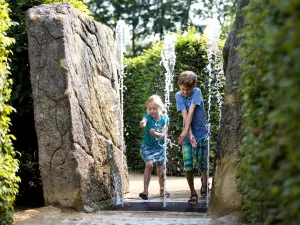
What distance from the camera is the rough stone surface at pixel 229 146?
461 cm

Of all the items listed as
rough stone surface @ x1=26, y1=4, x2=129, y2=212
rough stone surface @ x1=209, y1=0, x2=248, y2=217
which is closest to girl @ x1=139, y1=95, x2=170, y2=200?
rough stone surface @ x1=26, y1=4, x2=129, y2=212

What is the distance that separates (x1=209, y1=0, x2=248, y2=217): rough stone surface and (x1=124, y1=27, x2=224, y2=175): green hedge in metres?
4.53

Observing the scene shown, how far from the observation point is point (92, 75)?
19.1 ft

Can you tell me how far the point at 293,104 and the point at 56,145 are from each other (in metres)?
3.67

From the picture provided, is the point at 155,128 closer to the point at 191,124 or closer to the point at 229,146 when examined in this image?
the point at 191,124

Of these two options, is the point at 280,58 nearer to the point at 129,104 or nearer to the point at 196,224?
the point at 196,224

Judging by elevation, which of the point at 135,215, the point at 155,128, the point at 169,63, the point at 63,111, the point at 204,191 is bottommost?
the point at 135,215

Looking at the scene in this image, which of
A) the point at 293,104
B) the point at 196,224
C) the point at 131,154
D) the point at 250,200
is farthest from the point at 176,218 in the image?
the point at 131,154

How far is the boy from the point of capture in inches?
230

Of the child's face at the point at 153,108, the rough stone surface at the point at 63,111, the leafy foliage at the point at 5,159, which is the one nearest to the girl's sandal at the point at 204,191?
the child's face at the point at 153,108

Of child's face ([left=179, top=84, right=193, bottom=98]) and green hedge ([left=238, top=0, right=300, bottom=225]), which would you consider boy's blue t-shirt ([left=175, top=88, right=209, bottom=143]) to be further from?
green hedge ([left=238, top=0, right=300, bottom=225])

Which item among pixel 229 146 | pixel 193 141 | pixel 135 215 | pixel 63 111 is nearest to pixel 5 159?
pixel 63 111

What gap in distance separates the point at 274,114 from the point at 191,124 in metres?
4.04

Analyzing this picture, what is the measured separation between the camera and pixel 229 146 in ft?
15.3
